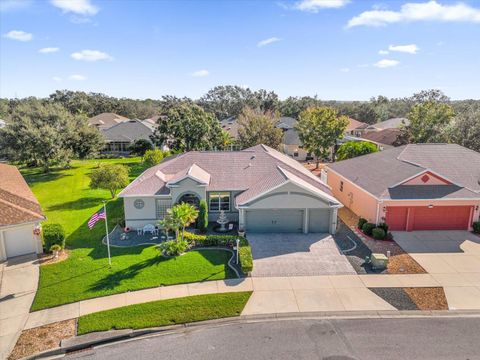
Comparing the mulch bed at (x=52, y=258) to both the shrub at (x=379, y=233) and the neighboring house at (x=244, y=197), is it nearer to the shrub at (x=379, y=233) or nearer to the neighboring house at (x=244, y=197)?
the neighboring house at (x=244, y=197)

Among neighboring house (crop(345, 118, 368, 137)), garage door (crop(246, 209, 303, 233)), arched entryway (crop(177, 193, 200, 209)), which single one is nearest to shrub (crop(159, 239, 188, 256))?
arched entryway (crop(177, 193, 200, 209))

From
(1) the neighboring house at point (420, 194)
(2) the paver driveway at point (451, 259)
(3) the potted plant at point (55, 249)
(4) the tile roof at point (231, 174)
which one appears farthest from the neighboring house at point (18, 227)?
(2) the paver driveway at point (451, 259)

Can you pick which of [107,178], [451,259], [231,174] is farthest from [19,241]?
[451,259]

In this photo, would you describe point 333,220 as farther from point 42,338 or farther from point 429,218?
point 42,338

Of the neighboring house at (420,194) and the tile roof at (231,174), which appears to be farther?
the tile roof at (231,174)

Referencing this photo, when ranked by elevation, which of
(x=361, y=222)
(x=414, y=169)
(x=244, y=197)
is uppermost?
(x=414, y=169)

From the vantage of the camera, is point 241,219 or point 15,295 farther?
point 241,219

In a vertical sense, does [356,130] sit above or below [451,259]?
above
